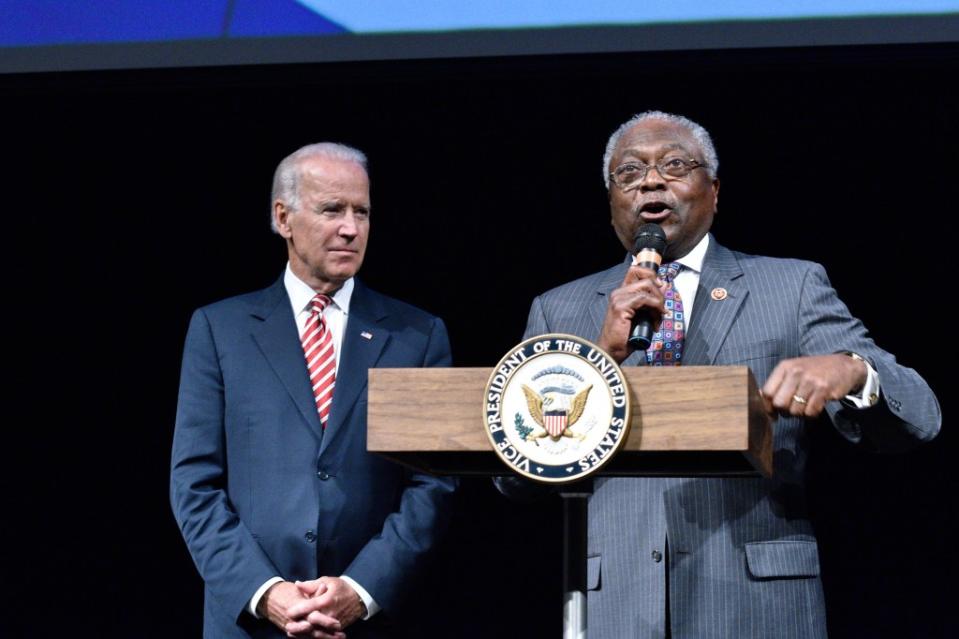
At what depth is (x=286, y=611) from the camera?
97.1 inches

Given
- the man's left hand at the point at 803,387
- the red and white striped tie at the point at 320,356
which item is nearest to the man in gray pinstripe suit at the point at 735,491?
the man's left hand at the point at 803,387

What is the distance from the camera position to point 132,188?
159 inches

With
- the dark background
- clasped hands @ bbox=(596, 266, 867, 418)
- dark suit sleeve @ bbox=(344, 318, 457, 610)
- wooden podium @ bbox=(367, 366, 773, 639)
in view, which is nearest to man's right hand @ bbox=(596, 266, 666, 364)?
clasped hands @ bbox=(596, 266, 867, 418)

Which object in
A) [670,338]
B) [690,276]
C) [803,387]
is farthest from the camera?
[690,276]

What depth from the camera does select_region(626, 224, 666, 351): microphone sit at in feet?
6.31

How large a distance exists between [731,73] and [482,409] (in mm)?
2182

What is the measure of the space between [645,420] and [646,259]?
42 centimetres

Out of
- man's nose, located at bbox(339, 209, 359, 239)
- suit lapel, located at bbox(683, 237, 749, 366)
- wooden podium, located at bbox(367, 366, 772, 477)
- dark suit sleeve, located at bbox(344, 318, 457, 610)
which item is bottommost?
dark suit sleeve, located at bbox(344, 318, 457, 610)

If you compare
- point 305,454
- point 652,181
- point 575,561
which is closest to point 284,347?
point 305,454

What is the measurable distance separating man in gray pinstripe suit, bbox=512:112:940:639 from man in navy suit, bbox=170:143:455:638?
472mm

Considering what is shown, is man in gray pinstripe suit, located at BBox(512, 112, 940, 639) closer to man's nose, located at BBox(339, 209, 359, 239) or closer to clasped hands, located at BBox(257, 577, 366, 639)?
clasped hands, located at BBox(257, 577, 366, 639)

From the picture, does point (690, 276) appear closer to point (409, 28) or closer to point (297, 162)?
point (297, 162)

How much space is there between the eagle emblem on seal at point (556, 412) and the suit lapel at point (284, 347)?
1.03 m

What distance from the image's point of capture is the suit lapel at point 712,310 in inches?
89.4
